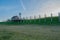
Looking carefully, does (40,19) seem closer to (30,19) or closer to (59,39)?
(30,19)

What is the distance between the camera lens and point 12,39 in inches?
493

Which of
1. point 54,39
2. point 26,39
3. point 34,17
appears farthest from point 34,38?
point 34,17

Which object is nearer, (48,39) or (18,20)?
(48,39)

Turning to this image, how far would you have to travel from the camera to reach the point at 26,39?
11.9 m

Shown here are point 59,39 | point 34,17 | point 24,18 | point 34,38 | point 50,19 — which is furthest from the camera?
point 24,18

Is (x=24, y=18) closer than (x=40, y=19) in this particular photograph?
No

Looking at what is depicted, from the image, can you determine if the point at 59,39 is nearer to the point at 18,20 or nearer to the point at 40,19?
the point at 40,19

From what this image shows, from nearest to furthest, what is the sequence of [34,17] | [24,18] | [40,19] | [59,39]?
[59,39], [40,19], [34,17], [24,18]


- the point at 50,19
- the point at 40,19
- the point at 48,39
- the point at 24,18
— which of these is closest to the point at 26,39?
the point at 48,39

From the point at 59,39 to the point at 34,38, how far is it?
5.59 feet

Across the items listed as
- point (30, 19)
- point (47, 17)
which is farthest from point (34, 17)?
point (47, 17)

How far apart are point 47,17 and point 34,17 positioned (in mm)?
4571

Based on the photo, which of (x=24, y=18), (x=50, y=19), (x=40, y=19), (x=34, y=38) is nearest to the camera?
(x=34, y=38)

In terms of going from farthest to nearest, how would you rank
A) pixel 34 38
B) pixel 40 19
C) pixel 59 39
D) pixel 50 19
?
1. pixel 40 19
2. pixel 50 19
3. pixel 34 38
4. pixel 59 39
